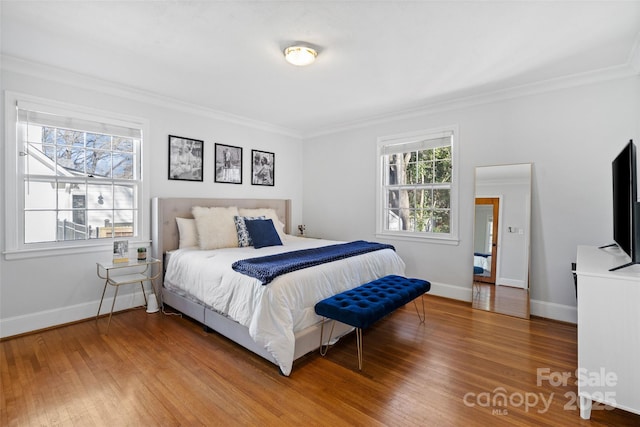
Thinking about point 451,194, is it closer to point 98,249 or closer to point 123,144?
point 123,144

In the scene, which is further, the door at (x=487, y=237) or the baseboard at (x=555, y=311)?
the door at (x=487, y=237)

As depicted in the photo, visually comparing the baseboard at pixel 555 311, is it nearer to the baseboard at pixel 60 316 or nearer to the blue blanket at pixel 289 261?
the blue blanket at pixel 289 261

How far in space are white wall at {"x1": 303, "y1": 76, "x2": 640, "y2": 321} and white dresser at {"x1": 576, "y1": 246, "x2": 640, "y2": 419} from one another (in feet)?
4.83

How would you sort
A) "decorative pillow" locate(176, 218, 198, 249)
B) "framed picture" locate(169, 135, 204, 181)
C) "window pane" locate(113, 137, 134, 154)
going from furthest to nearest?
1. "framed picture" locate(169, 135, 204, 181)
2. "decorative pillow" locate(176, 218, 198, 249)
3. "window pane" locate(113, 137, 134, 154)

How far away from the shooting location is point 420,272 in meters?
4.07

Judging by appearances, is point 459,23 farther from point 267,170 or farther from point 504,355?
point 267,170

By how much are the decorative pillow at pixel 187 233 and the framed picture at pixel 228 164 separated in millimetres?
860

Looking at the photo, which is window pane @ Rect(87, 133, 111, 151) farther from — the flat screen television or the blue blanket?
the flat screen television

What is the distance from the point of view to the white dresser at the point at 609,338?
162 centimetres

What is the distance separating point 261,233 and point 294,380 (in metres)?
1.90

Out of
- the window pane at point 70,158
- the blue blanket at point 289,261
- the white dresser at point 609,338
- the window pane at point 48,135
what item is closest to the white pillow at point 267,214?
the blue blanket at point 289,261

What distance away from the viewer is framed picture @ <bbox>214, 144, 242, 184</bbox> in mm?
4285

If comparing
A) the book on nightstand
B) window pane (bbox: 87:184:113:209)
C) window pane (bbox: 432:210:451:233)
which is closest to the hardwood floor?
the book on nightstand

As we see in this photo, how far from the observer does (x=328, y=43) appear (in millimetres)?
2363
